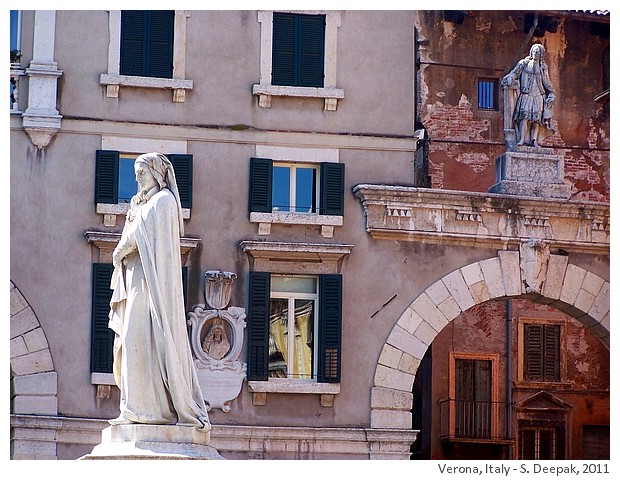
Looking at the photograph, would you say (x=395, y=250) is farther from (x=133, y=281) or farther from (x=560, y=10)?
(x=133, y=281)

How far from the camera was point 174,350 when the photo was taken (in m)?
14.2

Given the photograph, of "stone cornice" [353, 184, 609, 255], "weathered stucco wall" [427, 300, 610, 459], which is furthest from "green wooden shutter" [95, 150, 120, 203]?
"weathered stucco wall" [427, 300, 610, 459]

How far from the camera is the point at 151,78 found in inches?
988

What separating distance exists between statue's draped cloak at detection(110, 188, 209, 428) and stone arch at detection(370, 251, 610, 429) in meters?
10.6

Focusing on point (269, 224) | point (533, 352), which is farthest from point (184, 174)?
point (533, 352)

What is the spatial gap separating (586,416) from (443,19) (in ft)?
25.0

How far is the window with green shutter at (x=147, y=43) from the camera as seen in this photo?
2519 cm

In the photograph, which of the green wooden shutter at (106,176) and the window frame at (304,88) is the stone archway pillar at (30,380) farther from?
the window frame at (304,88)

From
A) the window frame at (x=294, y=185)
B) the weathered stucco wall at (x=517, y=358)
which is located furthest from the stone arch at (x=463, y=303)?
the weathered stucco wall at (x=517, y=358)

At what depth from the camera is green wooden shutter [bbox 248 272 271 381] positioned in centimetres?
2455

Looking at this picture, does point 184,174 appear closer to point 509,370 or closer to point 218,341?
point 218,341

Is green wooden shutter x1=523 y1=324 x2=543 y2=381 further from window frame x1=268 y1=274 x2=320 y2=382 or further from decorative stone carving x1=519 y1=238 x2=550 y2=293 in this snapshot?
window frame x1=268 y1=274 x2=320 y2=382

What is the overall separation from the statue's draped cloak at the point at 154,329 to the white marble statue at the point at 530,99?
12349mm
